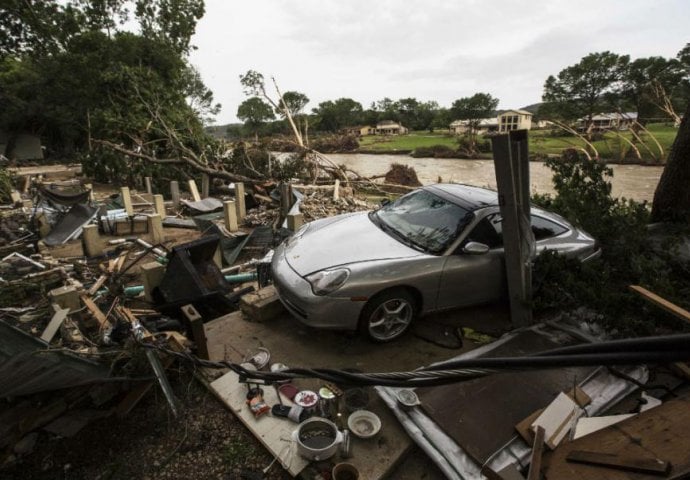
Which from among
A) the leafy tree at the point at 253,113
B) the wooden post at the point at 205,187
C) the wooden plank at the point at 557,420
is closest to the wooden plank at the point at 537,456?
the wooden plank at the point at 557,420

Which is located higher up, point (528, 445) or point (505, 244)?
point (505, 244)

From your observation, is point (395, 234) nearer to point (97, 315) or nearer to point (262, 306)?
point (262, 306)

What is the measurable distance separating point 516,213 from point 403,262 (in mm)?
1254

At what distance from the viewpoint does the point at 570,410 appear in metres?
2.68

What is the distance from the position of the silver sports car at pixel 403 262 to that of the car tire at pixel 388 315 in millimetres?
11

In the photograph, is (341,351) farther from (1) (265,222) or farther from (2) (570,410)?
(1) (265,222)

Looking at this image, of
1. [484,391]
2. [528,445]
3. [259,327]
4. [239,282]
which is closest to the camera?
[528,445]

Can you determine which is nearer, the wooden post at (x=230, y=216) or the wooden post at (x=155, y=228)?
the wooden post at (x=155, y=228)

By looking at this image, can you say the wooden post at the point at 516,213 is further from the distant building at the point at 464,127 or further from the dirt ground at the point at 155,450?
the distant building at the point at 464,127

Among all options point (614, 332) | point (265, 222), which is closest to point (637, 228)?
point (614, 332)

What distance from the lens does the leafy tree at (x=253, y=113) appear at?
70713mm

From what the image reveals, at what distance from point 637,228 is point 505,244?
2.41 m

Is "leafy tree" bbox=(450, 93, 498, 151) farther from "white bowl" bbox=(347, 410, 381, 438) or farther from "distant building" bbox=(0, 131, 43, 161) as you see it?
"white bowl" bbox=(347, 410, 381, 438)

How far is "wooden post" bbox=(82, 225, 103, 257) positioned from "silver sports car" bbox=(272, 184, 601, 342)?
181 inches
